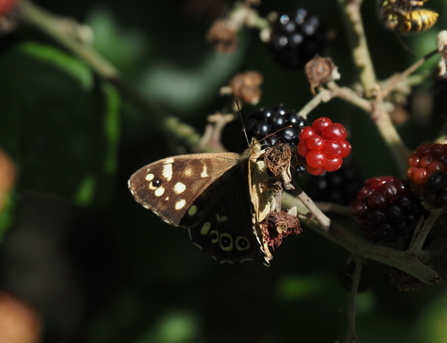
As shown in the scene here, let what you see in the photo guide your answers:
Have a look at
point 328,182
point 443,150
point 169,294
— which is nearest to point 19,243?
point 169,294

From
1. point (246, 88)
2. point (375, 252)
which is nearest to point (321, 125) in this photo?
point (375, 252)

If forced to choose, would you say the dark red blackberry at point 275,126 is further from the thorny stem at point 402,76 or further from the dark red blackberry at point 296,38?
the dark red blackberry at point 296,38

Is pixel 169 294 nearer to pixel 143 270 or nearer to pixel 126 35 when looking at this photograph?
pixel 143 270

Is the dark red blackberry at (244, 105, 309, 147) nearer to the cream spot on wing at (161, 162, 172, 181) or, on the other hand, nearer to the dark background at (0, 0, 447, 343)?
the cream spot on wing at (161, 162, 172, 181)

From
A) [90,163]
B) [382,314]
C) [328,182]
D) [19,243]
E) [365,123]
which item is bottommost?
[19,243]

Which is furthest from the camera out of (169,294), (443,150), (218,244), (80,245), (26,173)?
(80,245)

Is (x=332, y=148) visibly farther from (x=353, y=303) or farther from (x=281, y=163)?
→ (x=353, y=303)
